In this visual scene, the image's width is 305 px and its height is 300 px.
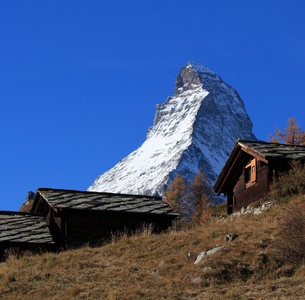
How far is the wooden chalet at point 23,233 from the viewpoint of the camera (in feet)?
83.2

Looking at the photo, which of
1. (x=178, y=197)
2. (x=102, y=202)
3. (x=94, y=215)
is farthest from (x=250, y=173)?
(x=178, y=197)

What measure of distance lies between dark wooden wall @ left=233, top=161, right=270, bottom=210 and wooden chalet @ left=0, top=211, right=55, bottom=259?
995 cm

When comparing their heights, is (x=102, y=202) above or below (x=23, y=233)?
above

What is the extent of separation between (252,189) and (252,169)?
3.24ft

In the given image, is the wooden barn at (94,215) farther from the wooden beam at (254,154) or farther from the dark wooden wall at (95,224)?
the wooden beam at (254,154)

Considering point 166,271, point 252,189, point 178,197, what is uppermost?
point 178,197

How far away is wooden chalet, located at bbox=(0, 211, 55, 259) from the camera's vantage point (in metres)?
25.4

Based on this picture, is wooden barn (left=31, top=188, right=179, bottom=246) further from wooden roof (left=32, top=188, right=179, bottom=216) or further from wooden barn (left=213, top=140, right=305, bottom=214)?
wooden barn (left=213, top=140, right=305, bottom=214)

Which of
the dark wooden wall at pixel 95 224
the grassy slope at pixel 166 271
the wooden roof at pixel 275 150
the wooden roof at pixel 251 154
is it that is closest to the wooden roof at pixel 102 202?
the dark wooden wall at pixel 95 224

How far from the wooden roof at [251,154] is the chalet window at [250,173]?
0.49 metres

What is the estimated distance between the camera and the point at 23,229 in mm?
26891

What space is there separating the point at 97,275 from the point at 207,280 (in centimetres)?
351

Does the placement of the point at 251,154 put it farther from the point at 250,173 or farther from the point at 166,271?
the point at 166,271

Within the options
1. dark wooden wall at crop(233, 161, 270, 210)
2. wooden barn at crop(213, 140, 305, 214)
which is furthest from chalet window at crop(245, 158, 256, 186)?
dark wooden wall at crop(233, 161, 270, 210)
